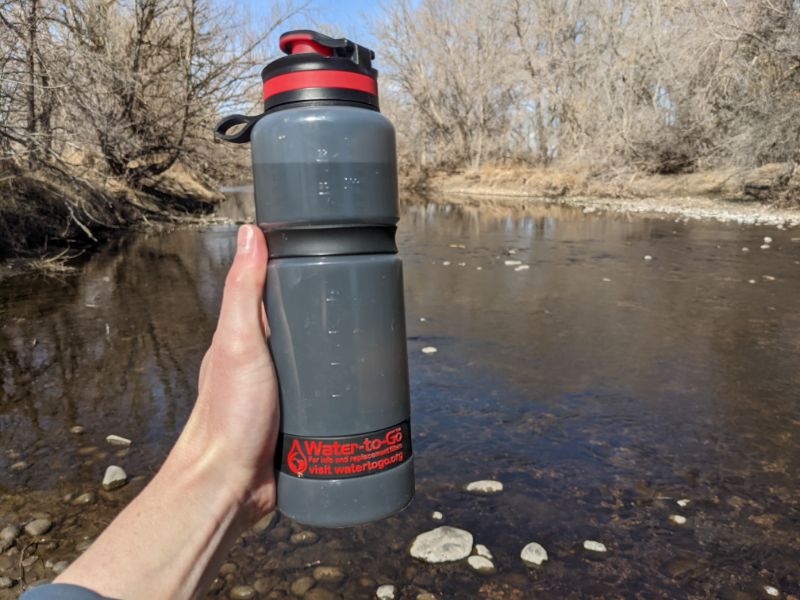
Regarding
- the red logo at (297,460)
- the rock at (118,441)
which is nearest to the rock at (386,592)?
the red logo at (297,460)

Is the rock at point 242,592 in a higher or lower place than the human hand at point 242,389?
lower

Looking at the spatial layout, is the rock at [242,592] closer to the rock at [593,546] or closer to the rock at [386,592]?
the rock at [386,592]

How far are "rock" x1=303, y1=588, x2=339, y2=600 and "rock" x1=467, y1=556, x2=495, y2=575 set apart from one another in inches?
17.9

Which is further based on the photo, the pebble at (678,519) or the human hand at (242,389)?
the pebble at (678,519)

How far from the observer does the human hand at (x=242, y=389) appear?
124cm

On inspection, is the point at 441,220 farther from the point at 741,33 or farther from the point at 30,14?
the point at 30,14

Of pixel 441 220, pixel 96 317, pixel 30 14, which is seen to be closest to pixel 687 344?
pixel 96 317

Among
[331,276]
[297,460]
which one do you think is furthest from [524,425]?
[331,276]

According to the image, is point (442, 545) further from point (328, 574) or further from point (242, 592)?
point (242, 592)

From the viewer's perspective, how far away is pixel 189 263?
798 cm

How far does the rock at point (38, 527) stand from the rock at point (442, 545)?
4.25 ft

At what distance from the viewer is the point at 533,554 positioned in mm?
2041

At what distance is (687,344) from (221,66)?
1082 centimetres

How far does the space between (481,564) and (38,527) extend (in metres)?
1.56
